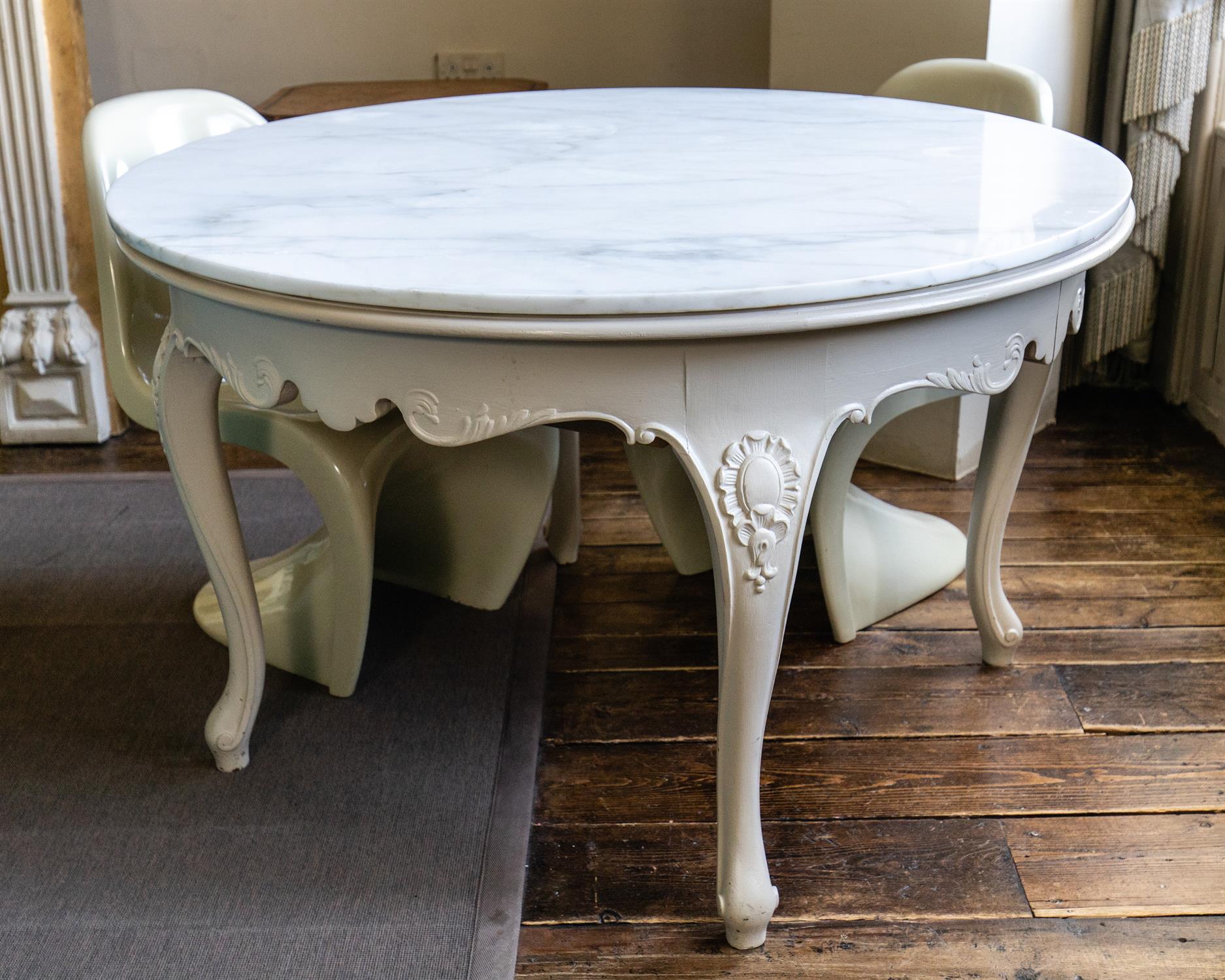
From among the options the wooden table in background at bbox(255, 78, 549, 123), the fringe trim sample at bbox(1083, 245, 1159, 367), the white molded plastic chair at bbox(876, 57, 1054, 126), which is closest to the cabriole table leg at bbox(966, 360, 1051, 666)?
the white molded plastic chair at bbox(876, 57, 1054, 126)

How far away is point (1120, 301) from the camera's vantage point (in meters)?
2.36

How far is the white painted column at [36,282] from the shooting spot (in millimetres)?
2193

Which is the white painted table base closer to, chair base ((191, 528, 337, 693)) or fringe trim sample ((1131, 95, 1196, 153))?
chair base ((191, 528, 337, 693))

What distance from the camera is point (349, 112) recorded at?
1.64 metres

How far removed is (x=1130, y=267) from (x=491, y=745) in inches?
64.8

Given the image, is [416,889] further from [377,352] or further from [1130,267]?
[1130,267]

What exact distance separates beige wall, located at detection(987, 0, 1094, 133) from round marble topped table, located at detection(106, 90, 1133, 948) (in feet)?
2.75

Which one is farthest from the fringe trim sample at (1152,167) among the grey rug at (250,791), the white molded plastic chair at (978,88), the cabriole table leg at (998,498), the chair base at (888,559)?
the grey rug at (250,791)

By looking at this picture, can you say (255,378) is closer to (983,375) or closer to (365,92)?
(983,375)

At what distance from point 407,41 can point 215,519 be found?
188cm

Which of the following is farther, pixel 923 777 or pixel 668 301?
pixel 923 777

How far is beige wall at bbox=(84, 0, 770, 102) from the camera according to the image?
9.04ft

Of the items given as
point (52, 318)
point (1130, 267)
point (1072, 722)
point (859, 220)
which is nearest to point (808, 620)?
point (1072, 722)

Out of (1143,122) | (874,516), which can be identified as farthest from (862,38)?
(874,516)
